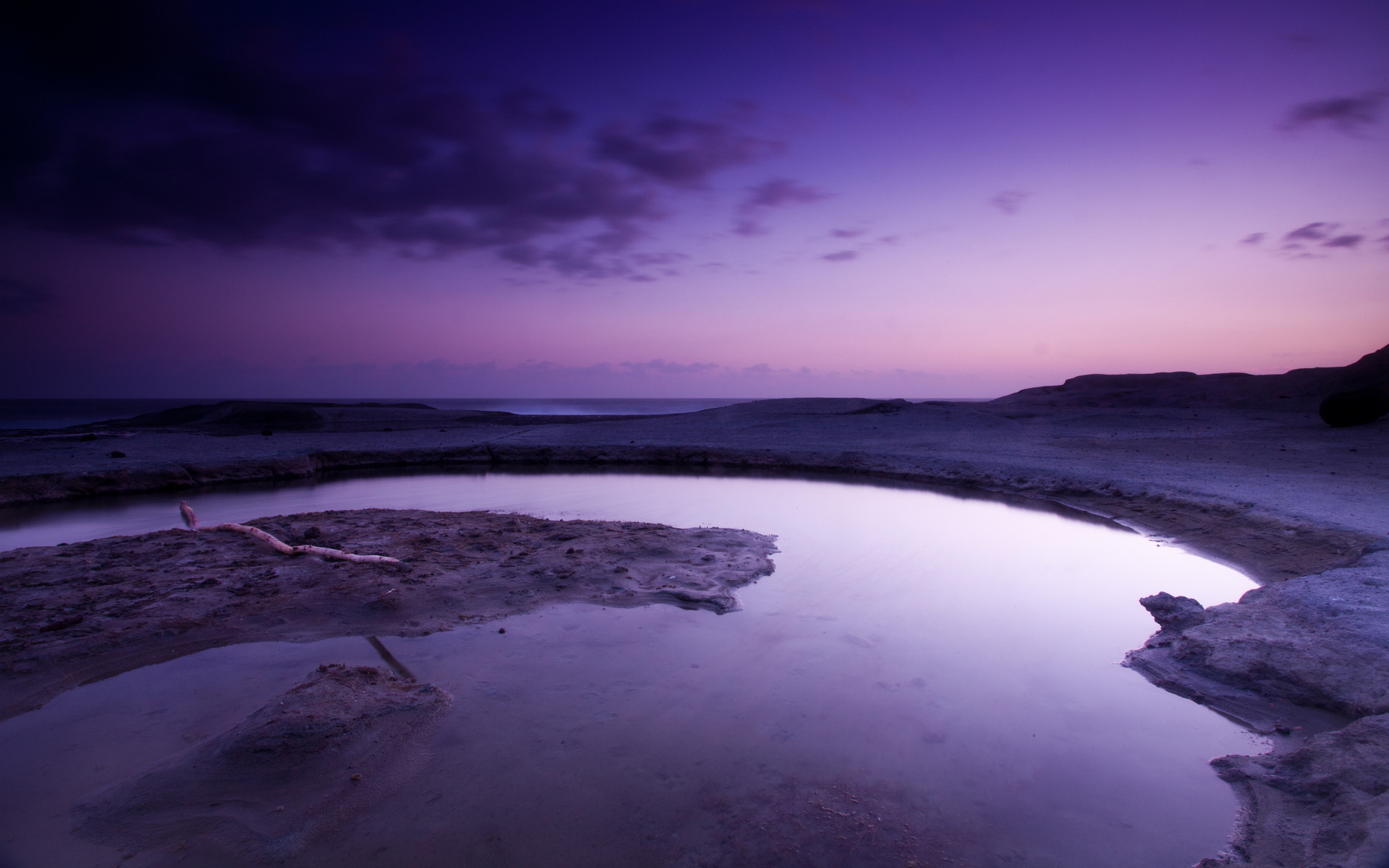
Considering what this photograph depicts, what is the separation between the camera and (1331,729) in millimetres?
3213

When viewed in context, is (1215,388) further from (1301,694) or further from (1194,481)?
(1301,694)

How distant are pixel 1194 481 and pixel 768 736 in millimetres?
9434

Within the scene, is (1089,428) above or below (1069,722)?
above

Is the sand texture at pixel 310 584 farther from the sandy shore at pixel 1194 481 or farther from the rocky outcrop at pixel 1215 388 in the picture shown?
the rocky outcrop at pixel 1215 388

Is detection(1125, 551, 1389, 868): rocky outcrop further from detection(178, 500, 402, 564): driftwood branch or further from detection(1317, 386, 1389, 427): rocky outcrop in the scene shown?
detection(1317, 386, 1389, 427): rocky outcrop

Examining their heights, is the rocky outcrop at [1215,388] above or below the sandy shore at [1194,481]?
above

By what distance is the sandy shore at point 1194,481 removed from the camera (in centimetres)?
283

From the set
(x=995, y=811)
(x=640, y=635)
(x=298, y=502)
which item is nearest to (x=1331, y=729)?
(x=995, y=811)

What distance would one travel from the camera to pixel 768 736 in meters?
3.35

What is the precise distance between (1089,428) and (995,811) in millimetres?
19386

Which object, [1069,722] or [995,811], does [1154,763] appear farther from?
[995,811]

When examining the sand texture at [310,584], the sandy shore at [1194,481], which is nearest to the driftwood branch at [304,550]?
the sand texture at [310,584]

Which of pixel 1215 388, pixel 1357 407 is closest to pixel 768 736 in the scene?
pixel 1357 407

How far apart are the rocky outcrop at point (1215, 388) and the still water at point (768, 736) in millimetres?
16946
